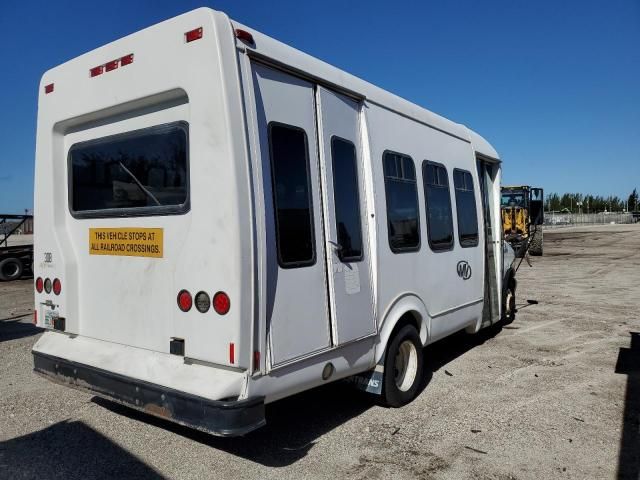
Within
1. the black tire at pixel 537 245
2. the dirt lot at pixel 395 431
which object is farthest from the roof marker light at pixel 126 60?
the black tire at pixel 537 245

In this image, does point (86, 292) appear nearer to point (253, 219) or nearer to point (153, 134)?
point (153, 134)

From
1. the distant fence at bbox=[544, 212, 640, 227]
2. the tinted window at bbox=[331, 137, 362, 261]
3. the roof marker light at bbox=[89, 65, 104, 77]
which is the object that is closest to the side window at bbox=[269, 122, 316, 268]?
the tinted window at bbox=[331, 137, 362, 261]

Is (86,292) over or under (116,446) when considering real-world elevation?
over

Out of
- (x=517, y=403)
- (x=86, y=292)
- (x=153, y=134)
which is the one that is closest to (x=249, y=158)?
(x=153, y=134)

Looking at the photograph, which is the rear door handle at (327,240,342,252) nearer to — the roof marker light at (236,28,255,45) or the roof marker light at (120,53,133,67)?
the roof marker light at (236,28,255,45)

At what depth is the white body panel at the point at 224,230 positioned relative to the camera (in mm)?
3297

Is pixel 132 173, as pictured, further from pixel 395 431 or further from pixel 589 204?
pixel 589 204

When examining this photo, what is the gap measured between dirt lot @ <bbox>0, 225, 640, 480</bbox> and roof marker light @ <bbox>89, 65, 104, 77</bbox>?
287 cm

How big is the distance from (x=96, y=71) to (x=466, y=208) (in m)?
4.34

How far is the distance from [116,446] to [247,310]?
1.87 meters

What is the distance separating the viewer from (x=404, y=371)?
5.25m

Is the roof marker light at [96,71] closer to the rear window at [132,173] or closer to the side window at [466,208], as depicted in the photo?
the rear window at [132,173]

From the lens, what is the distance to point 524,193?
78.9ft

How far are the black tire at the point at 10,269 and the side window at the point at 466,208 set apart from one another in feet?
45.8
